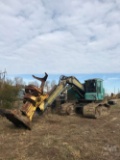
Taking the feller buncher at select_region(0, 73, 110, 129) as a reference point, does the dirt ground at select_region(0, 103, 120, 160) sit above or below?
below

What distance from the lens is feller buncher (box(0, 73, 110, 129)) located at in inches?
474

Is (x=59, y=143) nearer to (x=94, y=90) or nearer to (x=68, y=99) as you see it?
(x=94, y=90)

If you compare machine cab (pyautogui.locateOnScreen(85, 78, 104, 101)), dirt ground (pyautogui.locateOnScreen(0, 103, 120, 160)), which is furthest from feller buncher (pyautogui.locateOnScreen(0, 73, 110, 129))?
dirt ground (pyautogui.locateOnScreen(0, 103, 120, 160))

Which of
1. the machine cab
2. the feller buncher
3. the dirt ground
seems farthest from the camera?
the machine cab

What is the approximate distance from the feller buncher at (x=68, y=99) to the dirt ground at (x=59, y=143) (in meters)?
0.82

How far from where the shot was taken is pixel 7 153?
8.74 metres

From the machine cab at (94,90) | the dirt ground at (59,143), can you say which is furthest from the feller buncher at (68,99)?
the dirt ground at (59,143)

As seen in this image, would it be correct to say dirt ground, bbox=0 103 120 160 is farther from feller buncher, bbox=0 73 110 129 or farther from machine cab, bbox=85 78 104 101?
→ machine cab, bbox=85 78 104 101

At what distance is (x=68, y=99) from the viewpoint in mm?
20812

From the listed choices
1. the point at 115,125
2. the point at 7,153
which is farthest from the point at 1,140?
the point at 115,125

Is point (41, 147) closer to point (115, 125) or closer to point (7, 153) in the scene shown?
point (7, 153)

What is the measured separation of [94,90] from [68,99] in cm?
208

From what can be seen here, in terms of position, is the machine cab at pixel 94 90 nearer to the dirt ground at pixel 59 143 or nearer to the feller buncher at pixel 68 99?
the feller buncher at pixel 68 99

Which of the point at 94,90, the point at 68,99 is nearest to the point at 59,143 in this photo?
the point at 94,90
